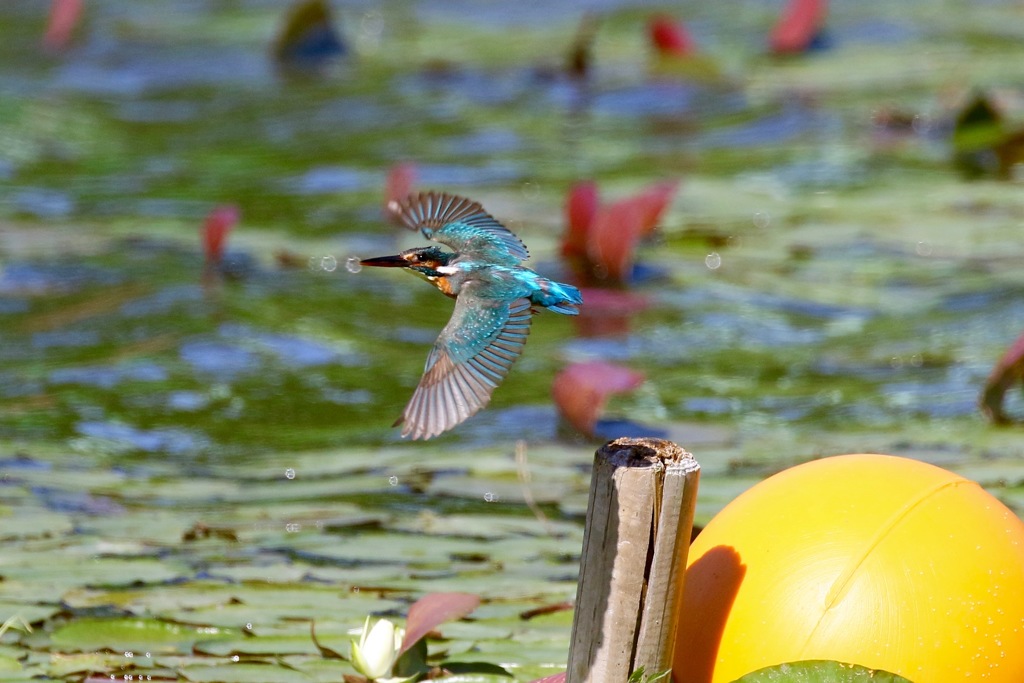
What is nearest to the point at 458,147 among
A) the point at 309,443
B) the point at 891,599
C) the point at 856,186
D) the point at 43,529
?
the point at 856,186

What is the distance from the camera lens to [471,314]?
1732mm

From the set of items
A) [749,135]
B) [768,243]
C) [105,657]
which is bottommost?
[105,657]

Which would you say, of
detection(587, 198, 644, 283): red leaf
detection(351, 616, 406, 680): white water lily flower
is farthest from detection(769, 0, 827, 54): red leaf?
detection(351, 616, 406, 680): white water lily flower

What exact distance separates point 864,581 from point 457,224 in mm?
665

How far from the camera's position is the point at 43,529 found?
9.30 feet

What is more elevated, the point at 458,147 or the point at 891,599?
the point at 458,147

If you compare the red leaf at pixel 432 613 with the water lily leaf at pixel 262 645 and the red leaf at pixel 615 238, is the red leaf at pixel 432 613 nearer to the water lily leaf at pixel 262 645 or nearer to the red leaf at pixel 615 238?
the water lily leaf at pixel 262 645

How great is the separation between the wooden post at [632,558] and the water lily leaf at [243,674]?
58cm

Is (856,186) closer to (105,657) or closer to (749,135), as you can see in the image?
(749,135)

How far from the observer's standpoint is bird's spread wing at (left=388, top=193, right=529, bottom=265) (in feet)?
6.25

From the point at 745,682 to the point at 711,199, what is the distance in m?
4.24

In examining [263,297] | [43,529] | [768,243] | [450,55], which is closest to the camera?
[43,529]

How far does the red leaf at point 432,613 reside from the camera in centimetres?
204

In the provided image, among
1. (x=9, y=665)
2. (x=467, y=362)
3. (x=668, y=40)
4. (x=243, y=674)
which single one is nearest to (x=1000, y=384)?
(x=243, y=674)
